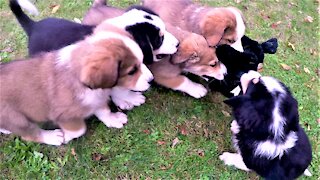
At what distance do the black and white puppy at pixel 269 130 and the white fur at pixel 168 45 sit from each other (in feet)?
2.48

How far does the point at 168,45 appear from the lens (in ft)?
12.4

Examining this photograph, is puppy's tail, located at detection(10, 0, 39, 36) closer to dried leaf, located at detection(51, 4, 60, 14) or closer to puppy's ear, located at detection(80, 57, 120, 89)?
puppy's ear, located at detection(80, 57, 120, 89)

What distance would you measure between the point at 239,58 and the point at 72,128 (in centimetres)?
196

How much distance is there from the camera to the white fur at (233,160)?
14.0 feet

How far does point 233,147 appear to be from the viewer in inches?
177

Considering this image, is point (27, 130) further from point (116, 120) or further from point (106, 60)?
point (106, 60)

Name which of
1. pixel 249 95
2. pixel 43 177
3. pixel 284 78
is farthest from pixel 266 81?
pixel 43 177

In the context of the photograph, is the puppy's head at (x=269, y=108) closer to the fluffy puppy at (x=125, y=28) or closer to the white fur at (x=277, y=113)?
the white fur at (x=277, y=113)

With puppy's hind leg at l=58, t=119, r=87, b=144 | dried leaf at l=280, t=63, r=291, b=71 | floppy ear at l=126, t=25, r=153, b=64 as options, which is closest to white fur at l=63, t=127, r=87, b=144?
puppy's hind leg at l=58, t=119, r=87, b=144

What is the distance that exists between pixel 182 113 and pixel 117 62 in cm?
165

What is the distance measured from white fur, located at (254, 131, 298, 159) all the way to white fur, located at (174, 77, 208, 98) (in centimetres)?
130

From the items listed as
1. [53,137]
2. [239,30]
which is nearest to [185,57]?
[239,30]

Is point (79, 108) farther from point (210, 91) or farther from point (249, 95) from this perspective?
point (210, 91)

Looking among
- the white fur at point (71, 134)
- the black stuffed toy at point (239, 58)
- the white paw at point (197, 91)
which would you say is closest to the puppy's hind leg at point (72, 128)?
the white fur at point (71, 134)
